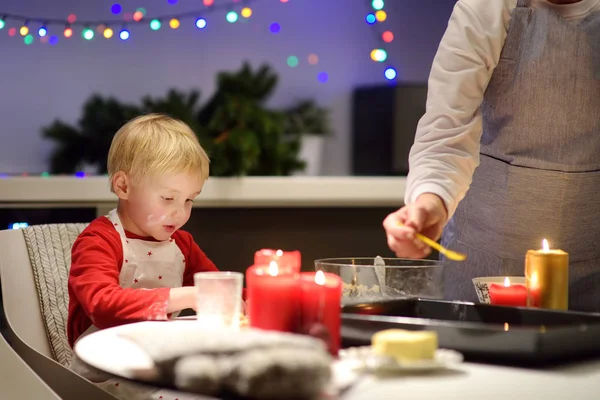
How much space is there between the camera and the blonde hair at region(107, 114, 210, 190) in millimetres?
1557

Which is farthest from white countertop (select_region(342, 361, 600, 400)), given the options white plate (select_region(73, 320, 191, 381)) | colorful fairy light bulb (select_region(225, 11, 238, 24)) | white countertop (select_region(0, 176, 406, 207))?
colorful fairy light bulb (select_region(225, 11, 238, 24))

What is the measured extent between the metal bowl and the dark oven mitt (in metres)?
0.40

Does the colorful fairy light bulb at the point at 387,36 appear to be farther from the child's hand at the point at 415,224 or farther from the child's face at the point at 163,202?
the child's hand at the point at 415,224

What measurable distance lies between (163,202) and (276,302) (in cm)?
61

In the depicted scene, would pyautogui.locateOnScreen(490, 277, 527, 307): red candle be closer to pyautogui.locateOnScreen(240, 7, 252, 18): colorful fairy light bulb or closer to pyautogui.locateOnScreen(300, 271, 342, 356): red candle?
pyautogui.locateOnScreen(300, 271, 342, 356): red candle

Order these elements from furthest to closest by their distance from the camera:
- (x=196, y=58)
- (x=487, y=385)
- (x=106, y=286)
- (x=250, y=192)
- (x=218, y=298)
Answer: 1. (x=196, y=58)
2. (x=250, y=192)
3. (x=106, y=286)
4. (x=218, y=298)
5. (x=487, y=385)

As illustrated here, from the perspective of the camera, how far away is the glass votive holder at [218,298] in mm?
1111

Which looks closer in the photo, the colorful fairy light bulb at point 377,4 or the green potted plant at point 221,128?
the green potted plant at point 221,128

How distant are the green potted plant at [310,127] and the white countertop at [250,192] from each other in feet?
2.29

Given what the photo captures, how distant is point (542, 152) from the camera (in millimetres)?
1583

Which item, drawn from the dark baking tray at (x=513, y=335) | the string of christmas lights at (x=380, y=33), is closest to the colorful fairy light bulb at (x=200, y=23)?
the string of christmas lights at (x=380, y=33)

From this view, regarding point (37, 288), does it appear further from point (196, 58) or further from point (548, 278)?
point (196, 58)

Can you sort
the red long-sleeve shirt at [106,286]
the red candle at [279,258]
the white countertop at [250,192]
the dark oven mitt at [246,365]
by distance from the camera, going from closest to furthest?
the dark oven mitt at [246,365]
the red candle at [279,258]
the red long-sleeve shirt at [106,286]
the white countertop at [250,192]

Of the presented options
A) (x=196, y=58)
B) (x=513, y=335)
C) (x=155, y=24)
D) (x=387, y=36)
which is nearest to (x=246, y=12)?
(x=196, y=58)
